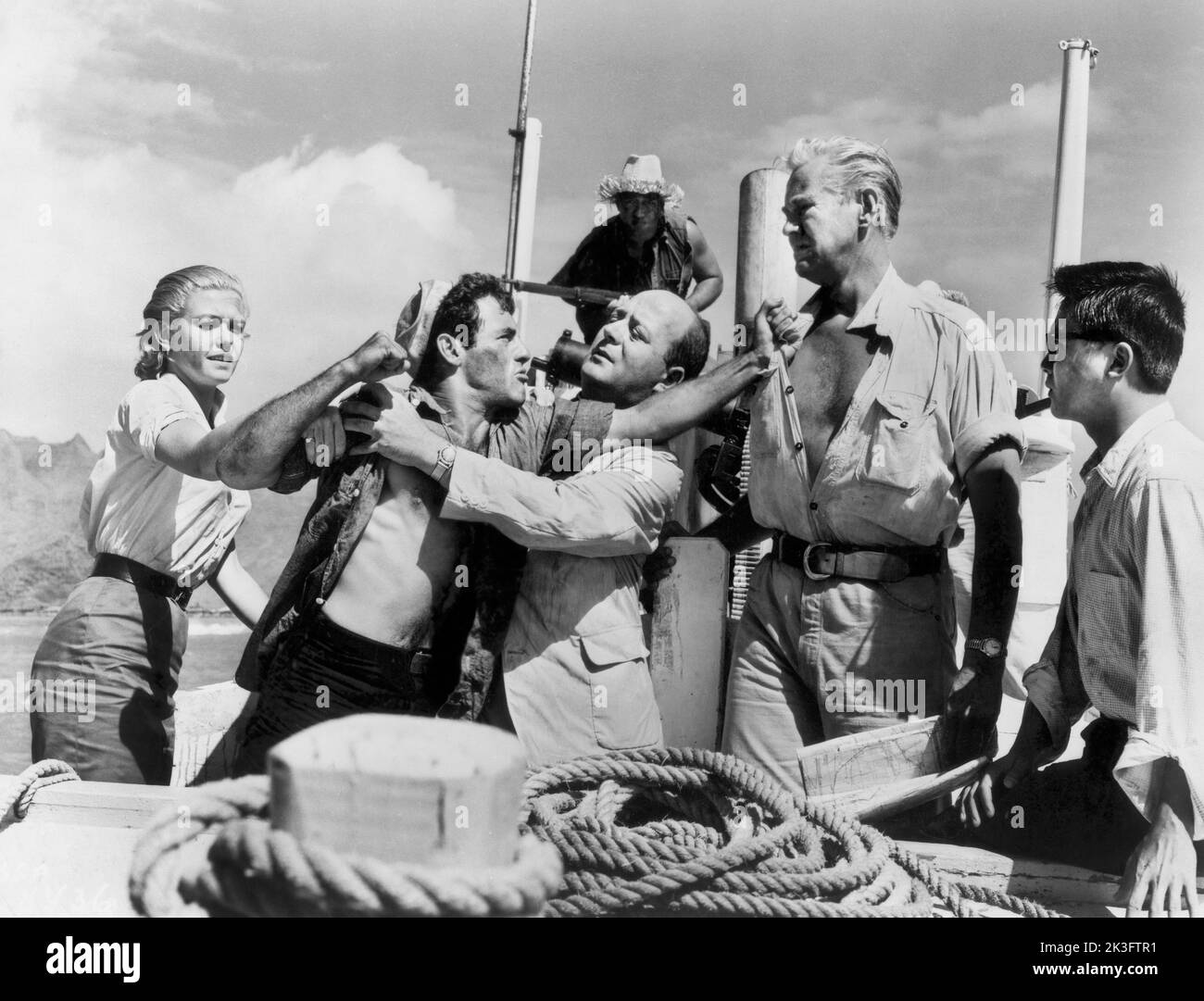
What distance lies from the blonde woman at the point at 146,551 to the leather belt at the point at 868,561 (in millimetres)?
1875

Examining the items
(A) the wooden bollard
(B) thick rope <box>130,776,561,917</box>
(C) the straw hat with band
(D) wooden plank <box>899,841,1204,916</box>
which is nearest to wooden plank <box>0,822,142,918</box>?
(B) thick rope <box>130,776,561,917</box>

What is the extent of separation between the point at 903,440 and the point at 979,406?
0.78ft

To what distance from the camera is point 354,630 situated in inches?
141

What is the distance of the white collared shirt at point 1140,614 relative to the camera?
2.76 m

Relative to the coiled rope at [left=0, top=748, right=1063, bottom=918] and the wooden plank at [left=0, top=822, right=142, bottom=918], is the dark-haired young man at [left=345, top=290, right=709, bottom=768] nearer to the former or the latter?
the coiled rope at [left=0, top=748, right=1063, bottom=918]

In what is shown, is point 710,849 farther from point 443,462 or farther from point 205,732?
point 205,732

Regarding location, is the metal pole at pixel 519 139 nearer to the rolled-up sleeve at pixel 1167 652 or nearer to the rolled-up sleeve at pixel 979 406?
the rolled-up sleeve at pixel 979 406

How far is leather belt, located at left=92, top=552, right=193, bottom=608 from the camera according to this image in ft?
13.3

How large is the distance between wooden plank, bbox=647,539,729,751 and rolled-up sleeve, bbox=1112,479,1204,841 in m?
2.03

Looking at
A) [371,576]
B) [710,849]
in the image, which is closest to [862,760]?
[710,849]

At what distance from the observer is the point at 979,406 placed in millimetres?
3473

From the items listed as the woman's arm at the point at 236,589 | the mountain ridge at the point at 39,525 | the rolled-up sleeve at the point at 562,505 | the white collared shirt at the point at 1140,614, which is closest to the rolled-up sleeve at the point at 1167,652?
the white collared shirt at the point at 1140,614

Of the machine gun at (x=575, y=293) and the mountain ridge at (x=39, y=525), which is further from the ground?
the machine gun at (x=575, y=293)

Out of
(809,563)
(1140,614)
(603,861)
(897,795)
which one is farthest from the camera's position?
(809,563)
